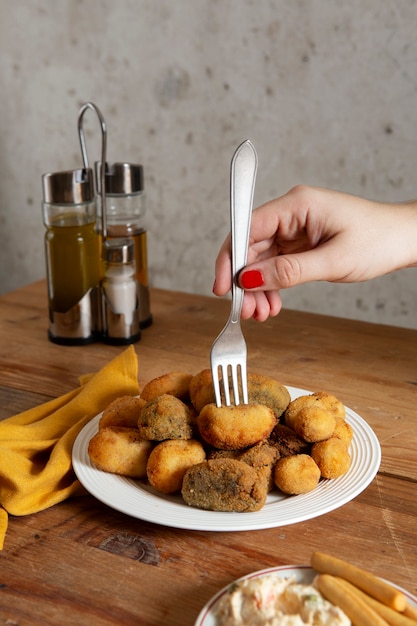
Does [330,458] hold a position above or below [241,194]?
below

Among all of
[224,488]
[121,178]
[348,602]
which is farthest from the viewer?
[121,178]

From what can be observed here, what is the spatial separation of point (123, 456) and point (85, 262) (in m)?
0.68

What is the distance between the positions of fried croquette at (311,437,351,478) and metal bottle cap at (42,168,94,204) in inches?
31.0

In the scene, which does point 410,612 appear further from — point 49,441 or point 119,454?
point 49,441

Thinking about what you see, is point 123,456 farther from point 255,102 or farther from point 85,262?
point 255,102

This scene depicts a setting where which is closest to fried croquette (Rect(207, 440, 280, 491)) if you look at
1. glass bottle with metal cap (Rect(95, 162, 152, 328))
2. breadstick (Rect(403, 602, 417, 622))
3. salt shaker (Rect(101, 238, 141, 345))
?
breadstick (Rect(403, 602, 417, 622))

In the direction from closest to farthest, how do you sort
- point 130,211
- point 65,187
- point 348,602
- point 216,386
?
1. point 348,602
2. point 216,386
3. point 65,187
4. point 130,211

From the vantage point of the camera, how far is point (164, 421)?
89cm

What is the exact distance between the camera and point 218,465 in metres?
0.83

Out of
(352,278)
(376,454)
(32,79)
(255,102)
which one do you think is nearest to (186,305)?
(352,278)

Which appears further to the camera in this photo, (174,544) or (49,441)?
(49,441)

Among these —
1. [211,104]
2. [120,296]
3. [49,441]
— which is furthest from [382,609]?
[211,104]

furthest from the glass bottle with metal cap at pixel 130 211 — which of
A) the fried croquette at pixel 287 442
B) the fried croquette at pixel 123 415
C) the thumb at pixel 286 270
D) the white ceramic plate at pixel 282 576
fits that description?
the white ceramic plate at pixel 282 576

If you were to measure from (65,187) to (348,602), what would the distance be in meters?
1.03
